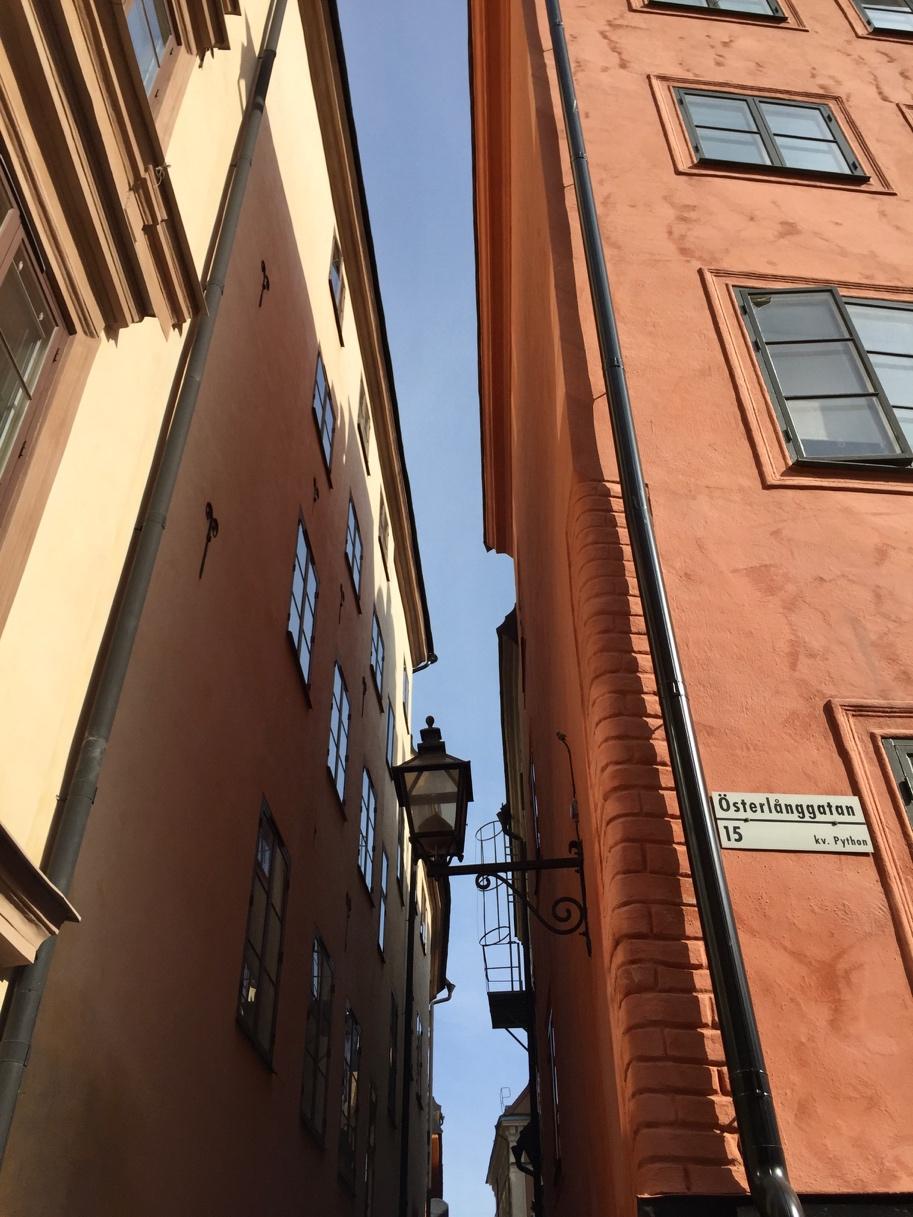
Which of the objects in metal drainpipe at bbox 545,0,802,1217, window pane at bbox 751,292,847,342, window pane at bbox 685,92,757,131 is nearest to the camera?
metal drainpipe at bbox 545,0,802,1217

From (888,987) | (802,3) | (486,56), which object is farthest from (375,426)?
(888,987)

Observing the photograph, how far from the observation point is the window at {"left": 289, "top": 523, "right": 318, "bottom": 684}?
32.4ft

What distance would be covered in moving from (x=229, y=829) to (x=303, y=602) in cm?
368

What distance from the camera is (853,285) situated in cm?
682

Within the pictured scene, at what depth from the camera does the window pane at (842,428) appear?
18.8 ft

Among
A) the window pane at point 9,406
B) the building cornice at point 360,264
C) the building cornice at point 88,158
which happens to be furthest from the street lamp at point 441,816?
the building cornice at point 360,264

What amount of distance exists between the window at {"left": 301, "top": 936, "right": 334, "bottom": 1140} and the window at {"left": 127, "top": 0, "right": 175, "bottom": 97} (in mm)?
7363

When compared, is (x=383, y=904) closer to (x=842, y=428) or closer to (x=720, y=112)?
(x=842, y=428)

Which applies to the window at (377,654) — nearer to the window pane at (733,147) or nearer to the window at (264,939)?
the window at (264,939)

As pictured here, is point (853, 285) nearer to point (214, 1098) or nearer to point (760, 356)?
point (760, 356)

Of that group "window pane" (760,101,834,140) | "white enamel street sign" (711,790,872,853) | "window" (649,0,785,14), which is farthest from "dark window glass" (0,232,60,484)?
"window" (649,0,785,14)

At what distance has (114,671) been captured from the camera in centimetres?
517

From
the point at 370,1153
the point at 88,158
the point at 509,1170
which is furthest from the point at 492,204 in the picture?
the point at 509,1170

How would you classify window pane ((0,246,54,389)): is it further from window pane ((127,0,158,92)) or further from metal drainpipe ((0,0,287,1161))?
window pane ((127,0,158,92))
